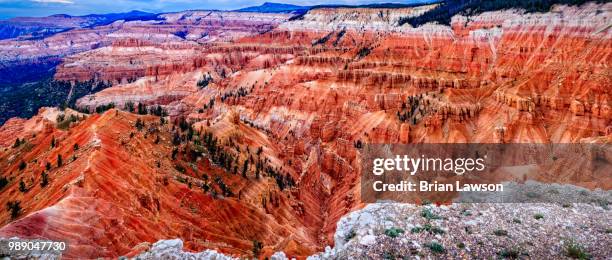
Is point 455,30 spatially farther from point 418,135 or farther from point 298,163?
point 298,163

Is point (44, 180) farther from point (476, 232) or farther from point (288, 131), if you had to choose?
point (288, 131)

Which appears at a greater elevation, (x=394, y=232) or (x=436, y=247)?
(x=394, y=232)

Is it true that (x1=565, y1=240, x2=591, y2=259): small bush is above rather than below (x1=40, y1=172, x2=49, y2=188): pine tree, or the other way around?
above

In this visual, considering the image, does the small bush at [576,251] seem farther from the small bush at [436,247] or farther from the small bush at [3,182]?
the small bush at [3,182]

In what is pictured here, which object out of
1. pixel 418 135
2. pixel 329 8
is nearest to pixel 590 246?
pixel 418 135

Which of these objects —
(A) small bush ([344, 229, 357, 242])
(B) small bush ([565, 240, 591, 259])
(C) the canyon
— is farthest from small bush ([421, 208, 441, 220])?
(C) the canyon

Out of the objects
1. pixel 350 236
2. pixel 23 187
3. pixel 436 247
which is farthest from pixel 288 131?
pixel 436 247

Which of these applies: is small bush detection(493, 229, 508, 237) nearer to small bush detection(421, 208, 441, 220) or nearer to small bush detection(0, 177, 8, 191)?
small bush detection(421, 208, 441, 220)

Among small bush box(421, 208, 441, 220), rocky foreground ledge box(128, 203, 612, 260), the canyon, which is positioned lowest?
the canyon
